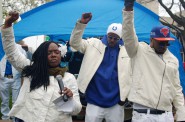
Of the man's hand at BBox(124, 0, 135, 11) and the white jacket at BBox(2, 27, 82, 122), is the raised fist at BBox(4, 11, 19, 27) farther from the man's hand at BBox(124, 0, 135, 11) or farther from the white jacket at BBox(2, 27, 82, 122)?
the man's hand at BBox(124, 0, 135, 11)

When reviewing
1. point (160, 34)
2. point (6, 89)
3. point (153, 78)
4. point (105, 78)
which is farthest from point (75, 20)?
point (153, 78)

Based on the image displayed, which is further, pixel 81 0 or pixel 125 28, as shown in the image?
pixel 81 0

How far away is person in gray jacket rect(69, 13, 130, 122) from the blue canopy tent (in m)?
1.87

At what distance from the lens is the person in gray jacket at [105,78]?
213 inches

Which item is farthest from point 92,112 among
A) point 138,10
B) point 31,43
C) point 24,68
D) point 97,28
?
point 31,43

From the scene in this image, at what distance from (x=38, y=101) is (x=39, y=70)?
329mm

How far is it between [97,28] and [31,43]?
233cm

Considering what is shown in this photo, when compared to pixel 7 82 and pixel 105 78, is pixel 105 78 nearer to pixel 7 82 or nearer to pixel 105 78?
pixel 105 78

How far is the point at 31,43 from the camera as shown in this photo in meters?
9.38

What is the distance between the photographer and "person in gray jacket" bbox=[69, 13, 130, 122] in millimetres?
5414

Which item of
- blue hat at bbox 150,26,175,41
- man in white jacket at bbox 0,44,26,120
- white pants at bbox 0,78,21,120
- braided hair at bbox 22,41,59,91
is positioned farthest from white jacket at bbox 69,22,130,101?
white pants at bbox 0,78,21,120

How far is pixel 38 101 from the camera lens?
3852 mm

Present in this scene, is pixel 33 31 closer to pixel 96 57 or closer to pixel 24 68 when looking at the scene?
pixel 96 57

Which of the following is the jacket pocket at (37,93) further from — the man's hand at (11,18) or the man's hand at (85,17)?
the man's hand at (85,17)
